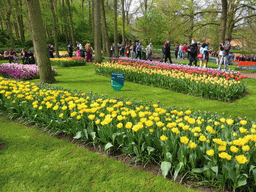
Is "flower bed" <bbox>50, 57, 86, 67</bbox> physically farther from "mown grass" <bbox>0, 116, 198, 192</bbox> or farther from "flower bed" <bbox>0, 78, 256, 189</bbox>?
"mown grass" <bbox>0, 116, 198, 192</bbox>

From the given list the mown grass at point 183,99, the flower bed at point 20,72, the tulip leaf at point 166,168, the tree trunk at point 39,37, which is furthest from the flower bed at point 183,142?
the flower bed at point 20,72

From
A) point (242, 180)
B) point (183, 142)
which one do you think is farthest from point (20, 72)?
point (242, 180)

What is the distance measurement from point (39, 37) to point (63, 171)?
632 centimetres

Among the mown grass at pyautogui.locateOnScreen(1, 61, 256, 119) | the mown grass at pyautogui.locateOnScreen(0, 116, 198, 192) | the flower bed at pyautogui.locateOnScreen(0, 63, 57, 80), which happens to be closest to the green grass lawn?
the mown grass at pyautogui.locateOnScreen(0, 116, 198, 192)

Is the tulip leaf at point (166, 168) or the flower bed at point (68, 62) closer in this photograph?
the tulip leaf at point (166, 168)

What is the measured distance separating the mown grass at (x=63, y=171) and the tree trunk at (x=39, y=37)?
4.95m

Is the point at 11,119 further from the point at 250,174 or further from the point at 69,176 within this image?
the point at 250,174

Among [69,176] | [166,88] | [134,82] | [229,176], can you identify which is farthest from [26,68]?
[229,176]

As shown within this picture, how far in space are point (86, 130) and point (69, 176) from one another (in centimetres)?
82

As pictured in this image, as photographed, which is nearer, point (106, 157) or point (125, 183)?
point (125, 183)

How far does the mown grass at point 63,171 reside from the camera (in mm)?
2230

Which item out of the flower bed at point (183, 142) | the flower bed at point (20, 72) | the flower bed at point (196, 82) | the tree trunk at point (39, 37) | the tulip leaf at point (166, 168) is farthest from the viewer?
the flower bed at point (20, 72)

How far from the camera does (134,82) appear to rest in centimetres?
865

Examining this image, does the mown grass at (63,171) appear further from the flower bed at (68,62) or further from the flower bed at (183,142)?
the flower bed at (68,62)
